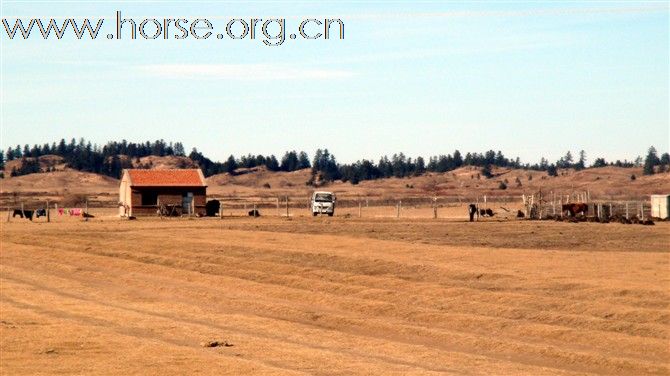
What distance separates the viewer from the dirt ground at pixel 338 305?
64.4 feet

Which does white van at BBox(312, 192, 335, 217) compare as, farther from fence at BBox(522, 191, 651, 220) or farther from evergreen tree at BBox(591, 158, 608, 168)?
evergreen tree at BBox(591, 158, 608, 168)

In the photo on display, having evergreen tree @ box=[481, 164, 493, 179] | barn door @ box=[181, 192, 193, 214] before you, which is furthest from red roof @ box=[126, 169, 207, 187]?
evergreen tree @ box=[481, 164, 493, 179]

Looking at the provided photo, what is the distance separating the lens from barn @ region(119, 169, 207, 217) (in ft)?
245

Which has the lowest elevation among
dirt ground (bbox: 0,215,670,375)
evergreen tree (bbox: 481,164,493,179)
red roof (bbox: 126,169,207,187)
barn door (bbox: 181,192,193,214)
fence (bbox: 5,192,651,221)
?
dirt ground (bbox: 0,215,670,375)

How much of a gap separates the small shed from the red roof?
29072 mm

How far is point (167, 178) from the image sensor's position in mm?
77250

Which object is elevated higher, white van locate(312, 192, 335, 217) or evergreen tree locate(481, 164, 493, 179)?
evergreen tree locate(481, 164, 493, 179)

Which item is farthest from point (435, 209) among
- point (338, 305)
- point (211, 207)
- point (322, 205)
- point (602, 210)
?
point (338, 305)

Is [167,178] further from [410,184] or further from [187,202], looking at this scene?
[410,184]

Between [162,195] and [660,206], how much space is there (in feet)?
104

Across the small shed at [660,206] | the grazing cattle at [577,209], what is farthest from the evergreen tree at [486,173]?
the grazing cattle at [577,209]

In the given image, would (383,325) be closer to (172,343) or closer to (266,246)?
(172,343)

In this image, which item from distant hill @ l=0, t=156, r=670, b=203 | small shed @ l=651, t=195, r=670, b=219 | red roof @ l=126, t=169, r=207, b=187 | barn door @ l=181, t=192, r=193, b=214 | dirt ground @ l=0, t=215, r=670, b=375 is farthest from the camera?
distant hill @ l=0, t=156, r=670, b=203

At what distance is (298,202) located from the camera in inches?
4316
